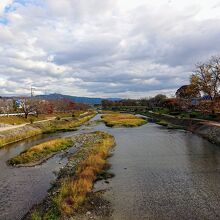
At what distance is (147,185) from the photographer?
22.0 metres

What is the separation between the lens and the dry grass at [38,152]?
3133 centimetres

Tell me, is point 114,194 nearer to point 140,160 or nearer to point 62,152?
point 140,160

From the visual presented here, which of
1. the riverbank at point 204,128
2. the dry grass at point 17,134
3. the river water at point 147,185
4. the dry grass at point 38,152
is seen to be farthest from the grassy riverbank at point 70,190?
the riverbank at point 204,128

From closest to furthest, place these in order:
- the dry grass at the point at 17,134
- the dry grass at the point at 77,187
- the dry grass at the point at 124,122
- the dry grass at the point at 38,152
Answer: the dry grass at the point at 77,187, the dry grass at the point at 38,152, the dry grass at the point at 17,134, the dry grass at the point at 124,122

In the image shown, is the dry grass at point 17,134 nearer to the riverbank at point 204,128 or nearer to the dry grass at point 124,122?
the dry grass at point 124,122

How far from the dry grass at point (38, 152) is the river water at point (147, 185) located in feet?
4.68

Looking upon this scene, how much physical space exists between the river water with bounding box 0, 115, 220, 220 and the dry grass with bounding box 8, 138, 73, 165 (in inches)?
56.1

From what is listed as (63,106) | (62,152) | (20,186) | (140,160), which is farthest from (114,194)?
(63,106)

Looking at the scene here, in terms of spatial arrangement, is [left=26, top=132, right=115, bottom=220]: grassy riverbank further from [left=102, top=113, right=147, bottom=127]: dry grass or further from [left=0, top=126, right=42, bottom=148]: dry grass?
[left=102, top=113, right=147, bottom=127]: dry grass

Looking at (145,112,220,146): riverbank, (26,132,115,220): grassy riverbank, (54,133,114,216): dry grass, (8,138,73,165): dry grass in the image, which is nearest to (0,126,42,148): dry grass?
(8,138,73,165): dry grass

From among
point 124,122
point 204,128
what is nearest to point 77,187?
point 204,128

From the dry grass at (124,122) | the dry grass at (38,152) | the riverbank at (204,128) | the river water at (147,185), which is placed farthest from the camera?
the dry grass at (124,122)

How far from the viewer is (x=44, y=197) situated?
20.0 metres

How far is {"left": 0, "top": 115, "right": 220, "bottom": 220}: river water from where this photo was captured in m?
17.2
